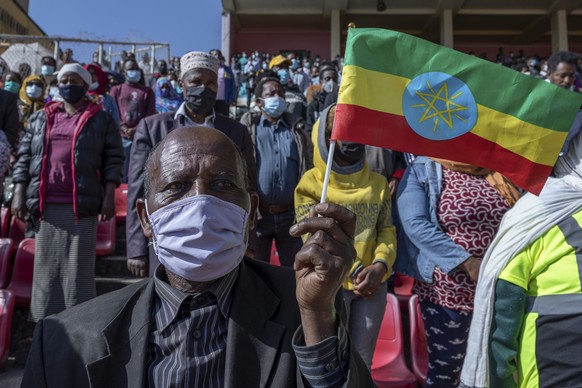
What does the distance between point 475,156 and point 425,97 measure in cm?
30

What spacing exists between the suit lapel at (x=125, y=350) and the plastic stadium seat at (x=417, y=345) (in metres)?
2.82

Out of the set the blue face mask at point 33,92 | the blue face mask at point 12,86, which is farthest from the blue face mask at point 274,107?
the blue face mask at point 12,86

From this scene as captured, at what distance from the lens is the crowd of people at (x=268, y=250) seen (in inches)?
54.7

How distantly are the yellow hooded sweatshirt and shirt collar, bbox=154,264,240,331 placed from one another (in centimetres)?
150

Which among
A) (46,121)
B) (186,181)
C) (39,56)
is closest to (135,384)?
(186,181)

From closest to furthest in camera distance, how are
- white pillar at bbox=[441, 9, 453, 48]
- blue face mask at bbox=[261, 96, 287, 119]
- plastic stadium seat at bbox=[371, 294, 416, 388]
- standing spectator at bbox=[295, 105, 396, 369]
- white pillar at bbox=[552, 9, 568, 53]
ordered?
1. standing spectator at bbox=[295, 105, 396, 369]
2. plastic stadium seat at bbox=[371, 294, 416, 388]
3. blue face mask at bbox=[261, 96, 287, 119]
4. white pillar at bbox=[552, 9, 568, 53]
5. white pillar at bbox=[441, 9, 453, 48]

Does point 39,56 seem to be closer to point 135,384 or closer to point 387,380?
point 387,380

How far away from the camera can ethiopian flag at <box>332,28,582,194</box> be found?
5.78ft

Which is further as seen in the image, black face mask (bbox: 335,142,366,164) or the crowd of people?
black face mask (bbox: 335,142,366,164)

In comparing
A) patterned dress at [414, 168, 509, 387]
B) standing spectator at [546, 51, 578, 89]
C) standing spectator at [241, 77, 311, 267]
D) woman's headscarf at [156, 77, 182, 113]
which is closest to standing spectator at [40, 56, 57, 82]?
woman's headscarf at [156, 77, 182, 113]

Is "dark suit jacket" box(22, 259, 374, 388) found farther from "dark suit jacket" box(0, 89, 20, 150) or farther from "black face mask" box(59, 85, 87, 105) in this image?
"dark suit jacket" box(0, 89, 20, 150)

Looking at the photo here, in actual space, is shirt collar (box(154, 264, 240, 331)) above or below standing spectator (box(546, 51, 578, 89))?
below

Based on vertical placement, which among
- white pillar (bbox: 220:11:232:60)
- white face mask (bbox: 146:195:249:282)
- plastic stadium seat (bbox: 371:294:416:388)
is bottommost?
plastic stadium seat (bbox: 371:294:416:388)

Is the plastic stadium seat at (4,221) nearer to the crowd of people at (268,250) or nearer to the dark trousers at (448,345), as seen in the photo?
the crowd of people at (268,250)
